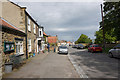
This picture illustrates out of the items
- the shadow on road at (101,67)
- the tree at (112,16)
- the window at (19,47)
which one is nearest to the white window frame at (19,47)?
the window at (19,47)

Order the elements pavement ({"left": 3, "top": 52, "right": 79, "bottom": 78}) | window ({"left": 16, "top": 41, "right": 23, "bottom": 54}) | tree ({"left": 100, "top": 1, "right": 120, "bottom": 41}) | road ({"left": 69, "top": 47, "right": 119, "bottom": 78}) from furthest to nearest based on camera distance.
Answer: tree ({"left": 100, "top": 1, "right": 120, "bottom": 41}) < window ({"left": 16, "top": 41, "right": 23, "bottom": 54}) < road ({"left": 69, "top": 47, "right": 119, "bottom": 78}) < pavement ({"left": 3, "top": 52, "right": 79, "bottom": 78})

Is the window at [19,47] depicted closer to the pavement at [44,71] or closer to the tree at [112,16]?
the pavement at [44,71]

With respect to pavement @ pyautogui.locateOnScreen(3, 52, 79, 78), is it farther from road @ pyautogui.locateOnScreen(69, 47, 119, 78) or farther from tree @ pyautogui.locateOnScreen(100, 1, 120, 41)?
tree @ pyautogui.locateOnScreen(100, 1, 120, 41)

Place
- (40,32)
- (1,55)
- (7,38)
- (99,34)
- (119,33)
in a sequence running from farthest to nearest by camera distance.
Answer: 1. (99,34)
2. (40,32)
3. (119,33)
4. (7,38)
5. (1,55)

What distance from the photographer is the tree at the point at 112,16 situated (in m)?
14.7

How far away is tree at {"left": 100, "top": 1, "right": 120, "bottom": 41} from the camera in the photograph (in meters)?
14.7

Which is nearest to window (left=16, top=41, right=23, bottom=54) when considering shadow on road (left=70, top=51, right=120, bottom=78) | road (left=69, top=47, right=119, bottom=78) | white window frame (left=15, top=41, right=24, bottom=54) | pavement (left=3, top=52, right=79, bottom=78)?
white window frame (left=15, top=41, right=24, bottom=54)

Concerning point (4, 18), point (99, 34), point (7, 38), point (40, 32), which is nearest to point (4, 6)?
point (4, 18)

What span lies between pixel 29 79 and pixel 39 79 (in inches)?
21.4

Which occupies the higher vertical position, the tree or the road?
the tree

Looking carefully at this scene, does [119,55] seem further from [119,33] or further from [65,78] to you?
[119,33]

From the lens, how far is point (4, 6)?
829 centimetres

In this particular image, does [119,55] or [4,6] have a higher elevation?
[4,6]

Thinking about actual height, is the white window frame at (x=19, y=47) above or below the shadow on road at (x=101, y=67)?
above
